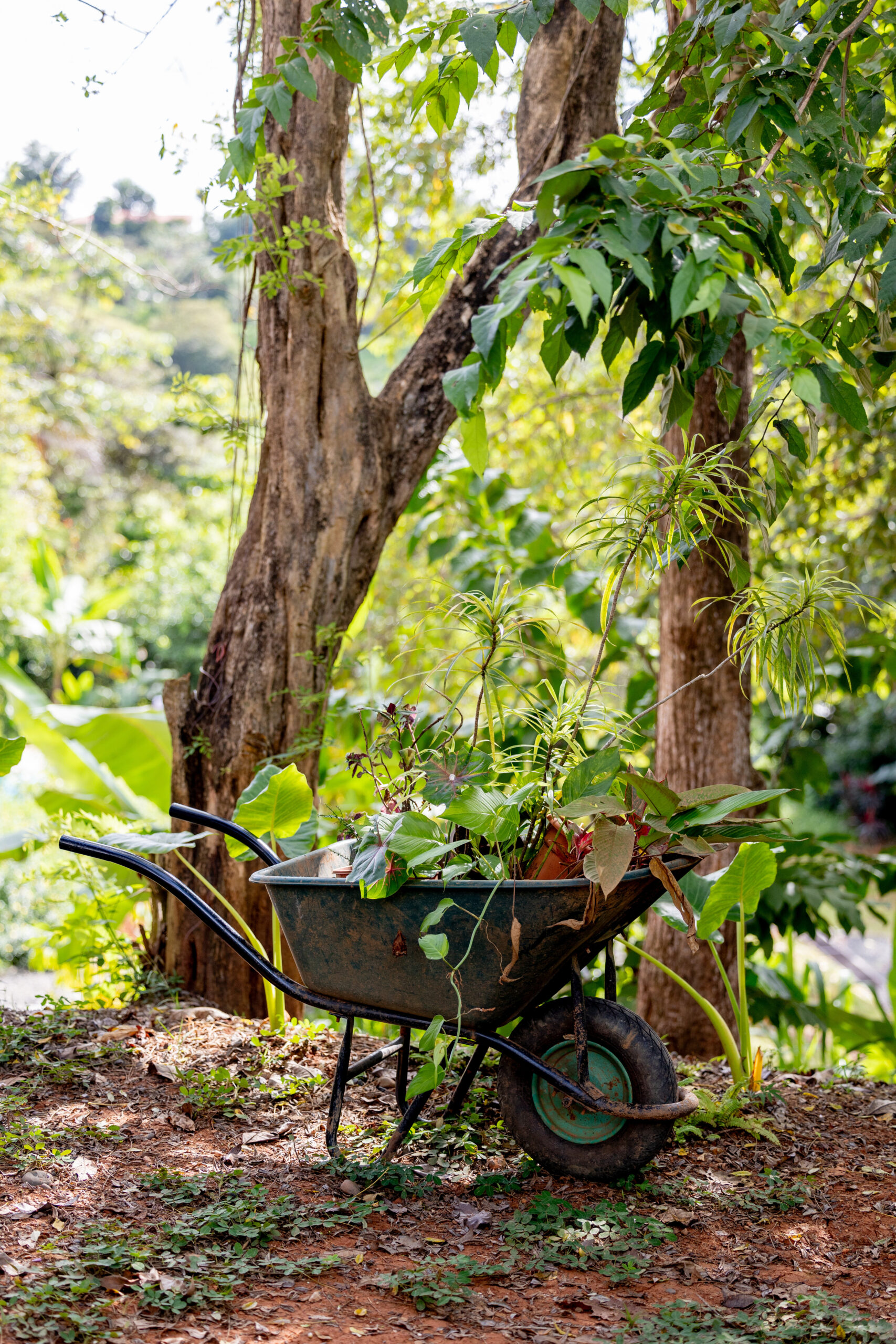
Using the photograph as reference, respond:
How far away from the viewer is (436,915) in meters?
1.71

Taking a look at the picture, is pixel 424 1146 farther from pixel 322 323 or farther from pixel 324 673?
pixel 322 323

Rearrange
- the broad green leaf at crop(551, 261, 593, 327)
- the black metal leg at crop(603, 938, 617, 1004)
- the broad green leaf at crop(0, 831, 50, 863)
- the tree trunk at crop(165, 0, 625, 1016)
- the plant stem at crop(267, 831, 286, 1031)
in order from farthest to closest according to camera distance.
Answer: the broad green leaf at crop(0, 831, 50, 863), the tree trunk at crop(165, 0, 625, 1016), the plant stem at crop(267, 831, 286, 1031), the black metal leg at crop(603, 938, 617, 1004), the broad green leaf at crop(551, 261, 593, 327)

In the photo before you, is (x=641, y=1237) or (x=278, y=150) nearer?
(x=641, y=1237)

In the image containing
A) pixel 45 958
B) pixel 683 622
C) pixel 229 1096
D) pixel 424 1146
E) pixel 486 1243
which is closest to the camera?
pixel 486 1243

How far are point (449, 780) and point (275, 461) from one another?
143 centimetres

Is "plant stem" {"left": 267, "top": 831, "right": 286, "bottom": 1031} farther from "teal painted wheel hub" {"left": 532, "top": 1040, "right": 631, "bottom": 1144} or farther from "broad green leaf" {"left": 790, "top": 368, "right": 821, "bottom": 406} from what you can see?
"broad green leaf" {"left": 790, "top": 368, "right": 821, "bottom": 406}

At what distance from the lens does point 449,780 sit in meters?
1.89

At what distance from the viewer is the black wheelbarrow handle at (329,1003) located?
6.07 feet

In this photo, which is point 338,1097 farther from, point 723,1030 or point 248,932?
point 723,1030

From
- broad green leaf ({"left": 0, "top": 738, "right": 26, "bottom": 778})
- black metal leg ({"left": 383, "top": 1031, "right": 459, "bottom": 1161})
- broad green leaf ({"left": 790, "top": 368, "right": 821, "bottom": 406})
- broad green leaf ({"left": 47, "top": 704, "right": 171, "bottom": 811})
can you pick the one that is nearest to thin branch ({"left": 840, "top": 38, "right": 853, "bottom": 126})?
broad green leaf ({"left": 790, "top": 368, "right": 821, "bottom": 406})

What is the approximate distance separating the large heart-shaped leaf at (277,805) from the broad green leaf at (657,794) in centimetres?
82

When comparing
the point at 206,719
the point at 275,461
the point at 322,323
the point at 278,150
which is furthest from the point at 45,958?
the point at 278,150

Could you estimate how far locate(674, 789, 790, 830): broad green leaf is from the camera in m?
1.78

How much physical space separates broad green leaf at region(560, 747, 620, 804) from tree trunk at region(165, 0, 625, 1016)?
3.59 feet
